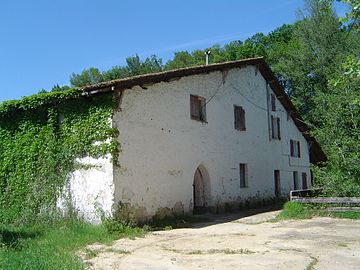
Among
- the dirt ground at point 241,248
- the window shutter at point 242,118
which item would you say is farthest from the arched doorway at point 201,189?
the window shutter at point 242,118

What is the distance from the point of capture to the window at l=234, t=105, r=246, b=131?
804 inches

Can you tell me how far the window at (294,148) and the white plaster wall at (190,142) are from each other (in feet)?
7.20

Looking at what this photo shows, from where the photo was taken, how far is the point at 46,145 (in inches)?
557

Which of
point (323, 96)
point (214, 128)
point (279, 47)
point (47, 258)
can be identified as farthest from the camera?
point (279, 47)

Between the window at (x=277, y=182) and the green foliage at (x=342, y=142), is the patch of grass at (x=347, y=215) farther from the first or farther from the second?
the window at (x=277, y=182)

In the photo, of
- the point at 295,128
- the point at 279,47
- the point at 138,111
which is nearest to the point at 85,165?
the point at 138,111

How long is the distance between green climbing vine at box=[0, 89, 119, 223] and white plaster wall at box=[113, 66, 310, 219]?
2.54 feet

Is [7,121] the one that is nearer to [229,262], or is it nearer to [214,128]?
[214,128]

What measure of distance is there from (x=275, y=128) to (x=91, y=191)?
14.6 meters

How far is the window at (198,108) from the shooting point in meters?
17.1

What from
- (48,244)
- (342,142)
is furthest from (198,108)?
(48,244)

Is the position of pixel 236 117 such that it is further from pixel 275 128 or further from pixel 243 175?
pixel 275 128

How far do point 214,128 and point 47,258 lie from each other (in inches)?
463

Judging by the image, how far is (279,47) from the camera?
144 feet
